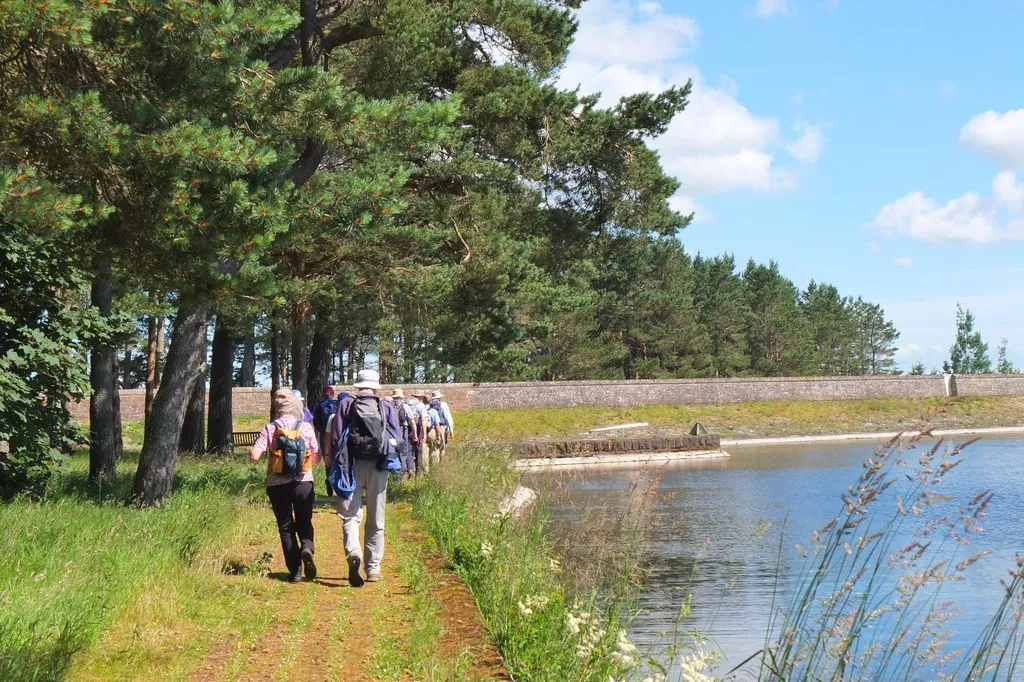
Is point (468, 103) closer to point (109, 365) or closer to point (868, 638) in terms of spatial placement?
point (109, 365)

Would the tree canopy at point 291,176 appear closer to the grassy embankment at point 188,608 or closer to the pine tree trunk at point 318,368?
the pine tree trunk at point 318,368

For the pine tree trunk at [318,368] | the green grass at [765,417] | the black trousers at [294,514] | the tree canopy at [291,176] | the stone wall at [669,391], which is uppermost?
the tree canopy at [291,176]

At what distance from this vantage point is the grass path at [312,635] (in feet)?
18.3

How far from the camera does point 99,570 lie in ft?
22.8

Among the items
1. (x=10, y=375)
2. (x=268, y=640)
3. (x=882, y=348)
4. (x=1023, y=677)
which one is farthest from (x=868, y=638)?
(x=882, y=348)

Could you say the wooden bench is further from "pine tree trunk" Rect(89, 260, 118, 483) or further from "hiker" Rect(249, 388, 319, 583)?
"hiker" Rect(249, 388, 319, 583)

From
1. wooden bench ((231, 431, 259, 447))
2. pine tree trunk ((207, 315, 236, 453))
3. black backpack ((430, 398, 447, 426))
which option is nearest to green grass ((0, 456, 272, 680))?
black backpack ((430, 398, 447, 426))

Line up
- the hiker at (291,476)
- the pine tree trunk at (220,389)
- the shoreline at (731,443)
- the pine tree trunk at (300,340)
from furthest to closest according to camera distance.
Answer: the shoreline at (731,443)
the pine tree trunk at (220,389)
the pine tree trunk at (300,340)
the hiker at (291,476)

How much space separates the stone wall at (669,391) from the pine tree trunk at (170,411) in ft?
104

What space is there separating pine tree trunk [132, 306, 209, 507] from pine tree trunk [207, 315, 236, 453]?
11675 mm

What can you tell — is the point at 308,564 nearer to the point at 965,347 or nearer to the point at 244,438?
the point at 244,438

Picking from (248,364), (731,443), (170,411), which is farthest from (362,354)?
(170,411)

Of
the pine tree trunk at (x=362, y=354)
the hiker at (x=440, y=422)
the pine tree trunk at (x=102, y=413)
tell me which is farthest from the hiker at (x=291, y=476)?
the pine tree trunk at (x=362, y=354)

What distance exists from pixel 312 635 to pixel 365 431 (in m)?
2.10
